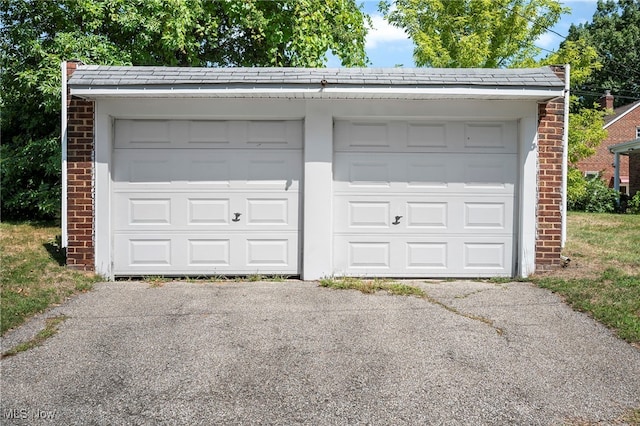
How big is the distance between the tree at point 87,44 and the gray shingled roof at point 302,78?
18.1ft

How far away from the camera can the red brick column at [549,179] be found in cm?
777

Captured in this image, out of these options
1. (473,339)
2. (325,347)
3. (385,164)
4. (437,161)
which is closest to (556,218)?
(437,161)

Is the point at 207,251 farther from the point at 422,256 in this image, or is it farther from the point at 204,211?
the point at 422,256

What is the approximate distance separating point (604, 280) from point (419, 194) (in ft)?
8.69

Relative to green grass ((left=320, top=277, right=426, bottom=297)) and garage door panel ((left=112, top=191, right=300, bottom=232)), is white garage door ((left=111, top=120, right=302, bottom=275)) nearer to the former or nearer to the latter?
garage door panel ((left=112, top=191, right=300, bottom=232))

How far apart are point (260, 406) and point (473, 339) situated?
2.30 m

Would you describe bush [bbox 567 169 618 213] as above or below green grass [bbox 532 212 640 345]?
above

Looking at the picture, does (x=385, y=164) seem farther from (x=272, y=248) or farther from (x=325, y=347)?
(x=325, y=347)

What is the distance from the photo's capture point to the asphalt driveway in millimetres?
3670

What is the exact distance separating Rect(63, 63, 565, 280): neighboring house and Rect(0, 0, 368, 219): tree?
556cm

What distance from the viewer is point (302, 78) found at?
7387mm

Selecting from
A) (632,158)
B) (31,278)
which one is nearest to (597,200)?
(632,158)

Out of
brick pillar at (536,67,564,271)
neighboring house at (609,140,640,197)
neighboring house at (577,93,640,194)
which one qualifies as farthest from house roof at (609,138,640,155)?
brick pillar at (536,67,564,271)

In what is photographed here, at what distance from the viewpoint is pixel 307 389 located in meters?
4.01
